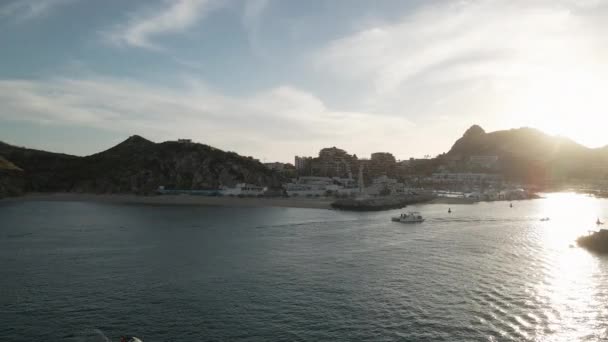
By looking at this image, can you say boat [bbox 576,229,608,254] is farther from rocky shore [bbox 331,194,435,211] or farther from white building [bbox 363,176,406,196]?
white building [bbox 363,176,406,196]

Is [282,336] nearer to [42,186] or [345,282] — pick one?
[345,282]

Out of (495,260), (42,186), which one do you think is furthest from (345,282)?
(42,186)

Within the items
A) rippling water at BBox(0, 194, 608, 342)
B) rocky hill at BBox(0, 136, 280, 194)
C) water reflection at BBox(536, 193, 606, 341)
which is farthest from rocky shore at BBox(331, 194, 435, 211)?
rocky hill at BBox(0, 136, 280, 194)

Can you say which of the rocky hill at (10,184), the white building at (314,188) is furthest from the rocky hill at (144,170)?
the white building at (314,188)

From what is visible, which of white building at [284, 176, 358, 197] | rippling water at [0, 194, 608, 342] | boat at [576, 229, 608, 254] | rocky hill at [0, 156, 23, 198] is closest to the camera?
rippling water at [0, 194, 608, 342]

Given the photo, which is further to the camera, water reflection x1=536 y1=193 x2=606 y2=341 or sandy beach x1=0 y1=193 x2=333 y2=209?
sandy beach x1=0 y1=193 x2=333 y2=209

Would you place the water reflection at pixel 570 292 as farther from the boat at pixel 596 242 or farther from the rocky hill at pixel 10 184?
the rocky hill at pixel 10 184

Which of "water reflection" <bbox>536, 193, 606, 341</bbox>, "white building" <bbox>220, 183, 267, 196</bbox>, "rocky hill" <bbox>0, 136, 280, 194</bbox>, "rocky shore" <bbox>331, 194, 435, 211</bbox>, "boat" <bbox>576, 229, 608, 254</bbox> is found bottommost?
"water reflection" <bbox>536, 193, 606, 341</bbox>
